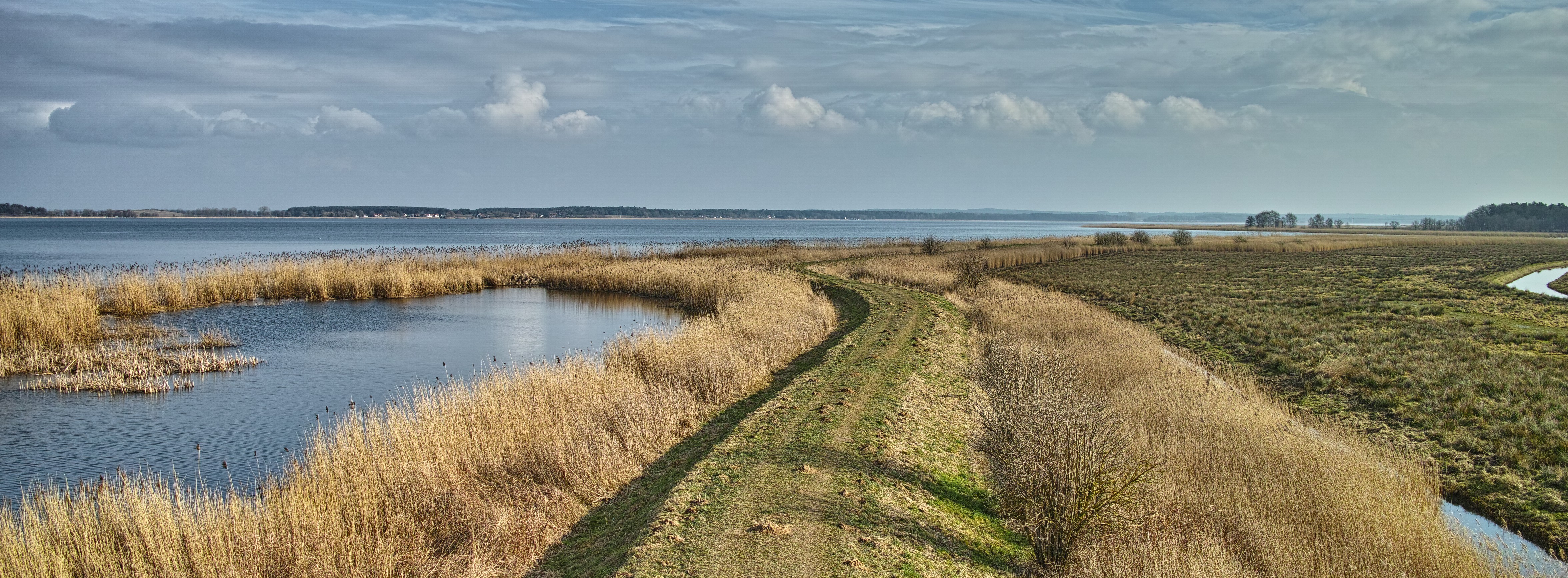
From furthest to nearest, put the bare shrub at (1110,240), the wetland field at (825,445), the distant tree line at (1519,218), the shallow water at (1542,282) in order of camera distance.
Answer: the distant tree line at (1519,218) → the bare shrub at (1110,240) → the shallow water at (1542,282) → the wetland field at (825,445)

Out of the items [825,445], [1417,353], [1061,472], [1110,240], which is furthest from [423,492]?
[1110,240]

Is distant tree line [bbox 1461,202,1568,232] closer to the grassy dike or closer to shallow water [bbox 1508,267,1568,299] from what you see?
shallow water [bbox 1508,267,1568,299]

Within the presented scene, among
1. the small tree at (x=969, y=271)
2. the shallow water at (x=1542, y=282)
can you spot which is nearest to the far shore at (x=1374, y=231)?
the shallow water at (x=1542, y=282)

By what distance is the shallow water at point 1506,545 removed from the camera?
838cm

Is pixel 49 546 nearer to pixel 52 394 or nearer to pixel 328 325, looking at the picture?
pixel 52 394

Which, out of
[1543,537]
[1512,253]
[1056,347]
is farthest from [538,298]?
[1512,253]

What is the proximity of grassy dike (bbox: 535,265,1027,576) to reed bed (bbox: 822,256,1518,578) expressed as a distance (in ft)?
4.42

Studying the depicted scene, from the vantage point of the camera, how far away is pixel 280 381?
55.8 feet

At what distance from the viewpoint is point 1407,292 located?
31.6 metres

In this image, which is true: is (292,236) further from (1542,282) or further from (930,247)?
(1542,282)

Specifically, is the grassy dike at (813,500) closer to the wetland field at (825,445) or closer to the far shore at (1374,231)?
the wetland field at (825,445)

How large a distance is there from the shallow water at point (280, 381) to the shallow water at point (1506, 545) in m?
12.5

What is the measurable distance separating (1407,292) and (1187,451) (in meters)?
27.2

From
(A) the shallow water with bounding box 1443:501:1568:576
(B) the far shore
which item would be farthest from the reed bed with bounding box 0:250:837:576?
(B) the far shore
